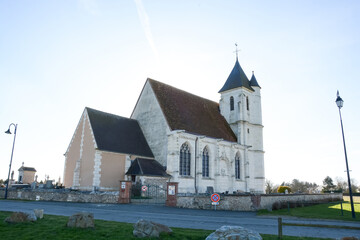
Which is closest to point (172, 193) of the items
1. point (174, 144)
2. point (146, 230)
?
point (174, 144)

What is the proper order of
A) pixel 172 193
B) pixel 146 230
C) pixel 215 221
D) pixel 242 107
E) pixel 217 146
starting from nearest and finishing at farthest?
pixel 146 230, pixel 215 221, pixel 172 193, pixel 217 146, pixel 242 107

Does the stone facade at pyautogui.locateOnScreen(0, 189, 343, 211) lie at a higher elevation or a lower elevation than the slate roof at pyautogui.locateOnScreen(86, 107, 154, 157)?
lower

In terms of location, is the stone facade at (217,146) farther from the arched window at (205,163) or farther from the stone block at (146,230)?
the stone block at (146,230)

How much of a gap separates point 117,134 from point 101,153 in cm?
353

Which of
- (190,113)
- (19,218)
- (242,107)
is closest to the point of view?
(19,218)

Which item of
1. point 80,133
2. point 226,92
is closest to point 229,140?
point 226,92

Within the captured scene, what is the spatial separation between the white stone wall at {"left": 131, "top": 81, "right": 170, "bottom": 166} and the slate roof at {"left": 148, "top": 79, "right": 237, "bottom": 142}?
670 millimetres

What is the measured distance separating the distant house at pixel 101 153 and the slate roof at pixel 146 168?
0.42ft

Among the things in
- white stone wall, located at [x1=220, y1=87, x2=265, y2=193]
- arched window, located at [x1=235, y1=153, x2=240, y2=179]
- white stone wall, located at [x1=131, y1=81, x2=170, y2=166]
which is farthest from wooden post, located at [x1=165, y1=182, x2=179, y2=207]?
white stone wall, located at [x1=220, y1=87, x2=265, y2=193]

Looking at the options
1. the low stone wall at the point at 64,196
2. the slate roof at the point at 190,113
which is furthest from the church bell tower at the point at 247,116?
the low stone wall at the point at 64,196

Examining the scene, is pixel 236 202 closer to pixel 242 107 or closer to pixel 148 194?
pixel 148 194

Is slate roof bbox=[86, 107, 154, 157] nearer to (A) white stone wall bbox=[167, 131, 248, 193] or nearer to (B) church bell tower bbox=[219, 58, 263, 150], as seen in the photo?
(A) white stone wall bbox=[167, 131, 248, 193]

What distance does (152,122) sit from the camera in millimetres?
32500

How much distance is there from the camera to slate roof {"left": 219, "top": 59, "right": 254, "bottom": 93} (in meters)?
41.8
